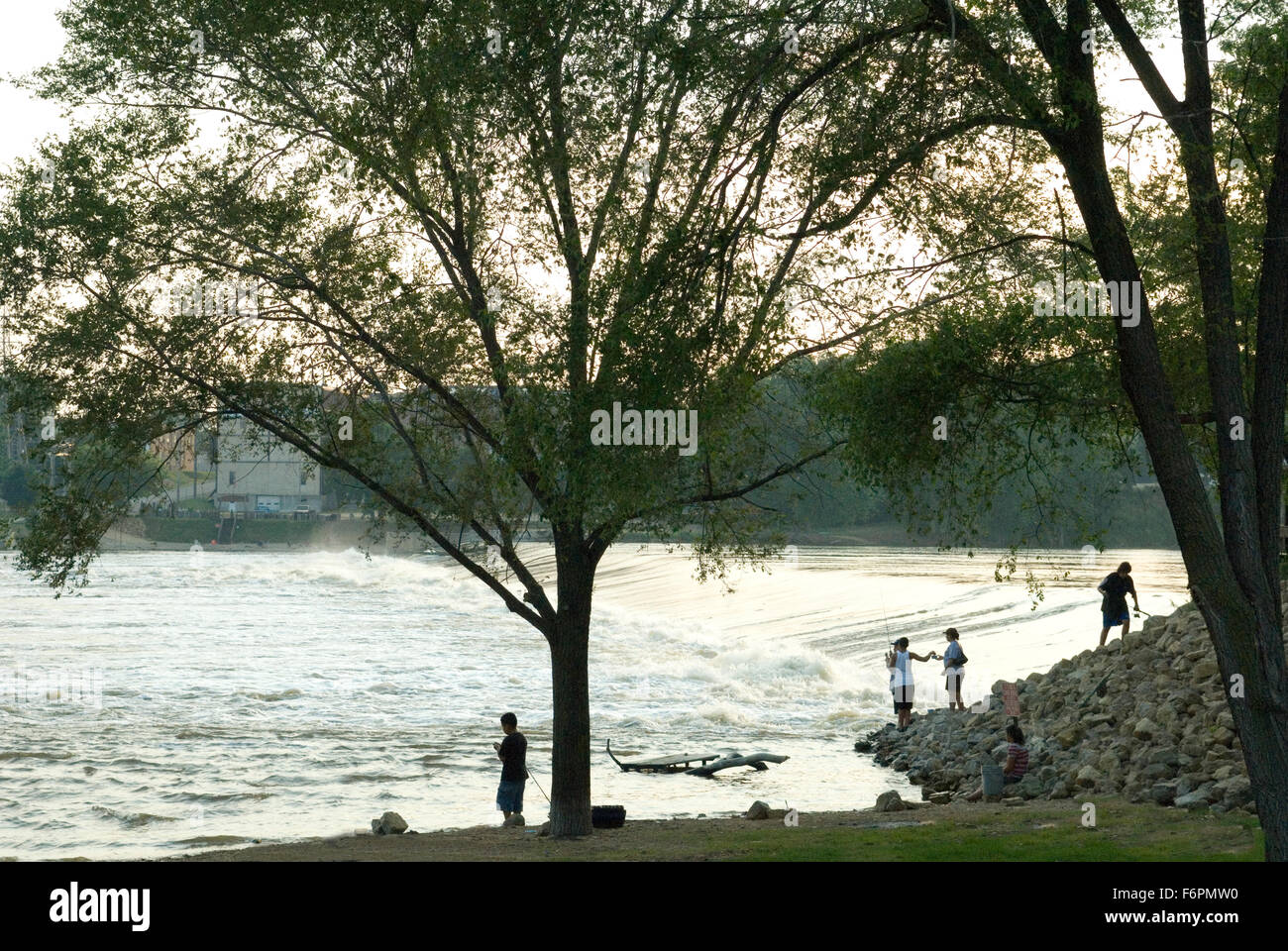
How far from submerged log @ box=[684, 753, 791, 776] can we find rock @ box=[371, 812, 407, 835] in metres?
7.75

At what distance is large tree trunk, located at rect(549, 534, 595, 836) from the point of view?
1666 cm

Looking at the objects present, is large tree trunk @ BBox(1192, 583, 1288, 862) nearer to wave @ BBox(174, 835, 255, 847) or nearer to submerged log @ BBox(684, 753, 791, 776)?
wave @ BBox(174, 835, 255, 847)

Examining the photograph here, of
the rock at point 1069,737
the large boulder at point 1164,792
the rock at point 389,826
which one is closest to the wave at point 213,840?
the rock at point 389,826

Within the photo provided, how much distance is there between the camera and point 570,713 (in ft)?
55.3

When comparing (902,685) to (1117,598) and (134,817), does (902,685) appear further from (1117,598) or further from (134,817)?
(134,817)

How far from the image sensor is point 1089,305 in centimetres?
1146

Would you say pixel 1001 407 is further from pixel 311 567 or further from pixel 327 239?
pixel 311 567

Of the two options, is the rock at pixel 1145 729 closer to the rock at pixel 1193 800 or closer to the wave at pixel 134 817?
the rock at pixel 1193 800

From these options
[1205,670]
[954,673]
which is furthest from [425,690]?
[1205,670]

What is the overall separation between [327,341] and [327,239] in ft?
4.07

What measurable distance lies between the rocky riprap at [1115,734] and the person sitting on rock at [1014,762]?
179 mm

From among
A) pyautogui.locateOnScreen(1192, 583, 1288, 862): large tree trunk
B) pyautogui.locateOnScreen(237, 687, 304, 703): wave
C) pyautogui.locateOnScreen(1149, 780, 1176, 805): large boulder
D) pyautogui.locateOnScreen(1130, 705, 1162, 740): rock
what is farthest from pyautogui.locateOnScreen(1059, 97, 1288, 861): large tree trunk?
pyautogui.locateOnScreen(237, 687, 304, 703): wave

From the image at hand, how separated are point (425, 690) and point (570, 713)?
2638 cm
